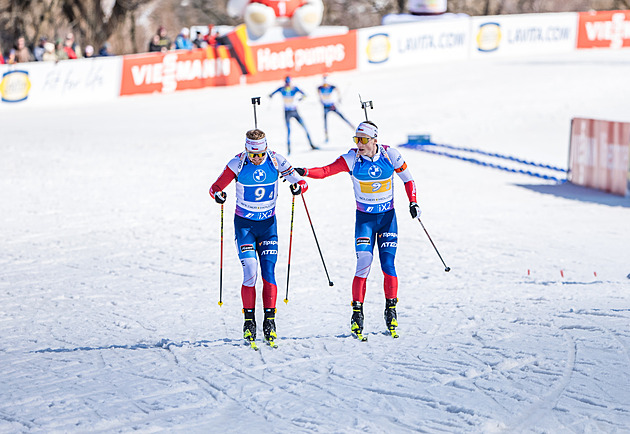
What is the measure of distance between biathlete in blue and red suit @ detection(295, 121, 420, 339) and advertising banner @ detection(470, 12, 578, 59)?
2929 centimetres

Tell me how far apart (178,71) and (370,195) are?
22977 mm

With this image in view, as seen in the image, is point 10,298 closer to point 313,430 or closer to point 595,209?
point 313,430

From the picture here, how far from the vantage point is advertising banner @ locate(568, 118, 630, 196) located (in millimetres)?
16109

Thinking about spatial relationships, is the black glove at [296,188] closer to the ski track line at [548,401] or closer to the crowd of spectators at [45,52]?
the ski track line at [548,401]

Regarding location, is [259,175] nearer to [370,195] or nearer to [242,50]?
[370,195]

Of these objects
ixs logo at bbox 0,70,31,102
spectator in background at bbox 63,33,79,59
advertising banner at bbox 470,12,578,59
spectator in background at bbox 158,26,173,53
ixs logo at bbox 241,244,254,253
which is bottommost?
ixs logo at bbox 241,244,254,253

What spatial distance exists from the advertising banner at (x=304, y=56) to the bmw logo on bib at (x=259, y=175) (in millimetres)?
24253

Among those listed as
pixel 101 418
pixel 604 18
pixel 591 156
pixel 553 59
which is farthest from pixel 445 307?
pixel 604 18

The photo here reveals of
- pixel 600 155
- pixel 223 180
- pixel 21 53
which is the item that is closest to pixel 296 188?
pixel 223 180

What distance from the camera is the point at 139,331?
879 cm

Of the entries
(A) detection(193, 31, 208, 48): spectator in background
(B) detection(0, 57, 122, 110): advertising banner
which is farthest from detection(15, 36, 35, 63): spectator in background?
(A) detection(193, 31, 208, 48): spectator in background

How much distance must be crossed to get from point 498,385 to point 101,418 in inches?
125

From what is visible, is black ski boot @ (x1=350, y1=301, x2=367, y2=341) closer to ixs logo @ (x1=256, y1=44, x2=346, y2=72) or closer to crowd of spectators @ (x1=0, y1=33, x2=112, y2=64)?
crowd of spectators @ (x1=0, y1=33, x2=112, y2=64)

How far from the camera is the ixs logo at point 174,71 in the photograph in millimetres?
28984
